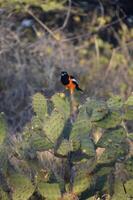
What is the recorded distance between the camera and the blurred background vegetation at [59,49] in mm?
10469

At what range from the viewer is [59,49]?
1141 centimetres

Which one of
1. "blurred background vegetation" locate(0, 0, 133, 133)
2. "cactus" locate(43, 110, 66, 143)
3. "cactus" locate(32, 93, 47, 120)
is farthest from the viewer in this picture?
"blurred background vegetation" locate(0, 0, 133, 133)

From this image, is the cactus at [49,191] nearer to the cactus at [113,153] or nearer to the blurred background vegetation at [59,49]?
the cactus at [113,153]

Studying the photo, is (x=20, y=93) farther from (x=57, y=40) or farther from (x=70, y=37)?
(x=70, y=37)

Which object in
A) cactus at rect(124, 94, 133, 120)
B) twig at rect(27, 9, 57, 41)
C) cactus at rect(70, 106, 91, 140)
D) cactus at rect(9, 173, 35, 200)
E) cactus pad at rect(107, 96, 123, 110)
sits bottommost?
cactus at rect(9, 173, 35, 200)

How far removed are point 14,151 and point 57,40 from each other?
6.58 m

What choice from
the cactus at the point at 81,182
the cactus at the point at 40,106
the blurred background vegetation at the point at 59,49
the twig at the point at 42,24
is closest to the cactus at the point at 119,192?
the cactus at the point at 81,182

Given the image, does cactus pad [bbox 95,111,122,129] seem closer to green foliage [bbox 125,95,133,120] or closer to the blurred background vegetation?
green foliage [bbox 125,95,133,120]

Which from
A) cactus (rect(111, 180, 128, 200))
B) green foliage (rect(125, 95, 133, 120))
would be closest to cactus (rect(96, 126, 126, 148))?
green foliage (rect(125, 95, 133, 120))

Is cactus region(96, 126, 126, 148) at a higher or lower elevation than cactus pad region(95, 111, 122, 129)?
lower

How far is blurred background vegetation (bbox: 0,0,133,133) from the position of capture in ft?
34.3

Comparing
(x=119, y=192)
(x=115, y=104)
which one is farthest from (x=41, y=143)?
(x=119, y=192)

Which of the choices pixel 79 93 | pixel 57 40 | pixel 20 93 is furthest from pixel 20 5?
pixel 79 93

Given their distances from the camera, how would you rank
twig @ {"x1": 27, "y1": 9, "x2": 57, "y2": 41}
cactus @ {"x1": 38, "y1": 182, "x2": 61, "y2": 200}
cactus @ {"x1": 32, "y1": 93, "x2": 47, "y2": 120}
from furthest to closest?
twig @ {"x1": 27, "y1": 9, "x2": 57, "y2": 41} → cactus @ {"x1": 32, "y1": 93, "x2": 47, "y2": 120} → cactus @ {"x1": 38, "y1": 182, "x2": 61, "y2": 200}
